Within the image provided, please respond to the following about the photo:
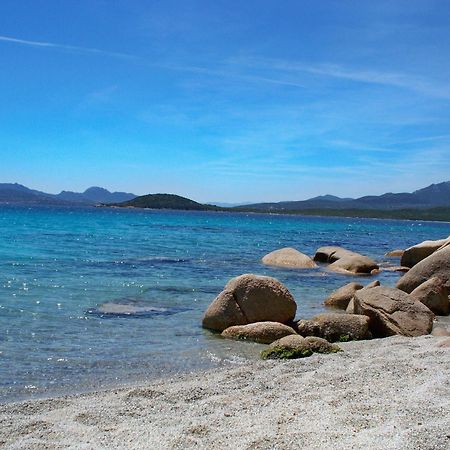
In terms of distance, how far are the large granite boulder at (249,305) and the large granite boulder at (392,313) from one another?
1774 millimetres

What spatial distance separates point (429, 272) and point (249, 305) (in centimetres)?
771

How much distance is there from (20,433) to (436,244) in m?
23.9

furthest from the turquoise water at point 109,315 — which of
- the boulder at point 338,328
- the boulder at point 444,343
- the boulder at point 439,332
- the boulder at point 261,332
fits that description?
the boulder at point 439,332

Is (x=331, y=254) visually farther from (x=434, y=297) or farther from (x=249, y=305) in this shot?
(x=249, y=305)

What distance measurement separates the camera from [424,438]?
17.3ft

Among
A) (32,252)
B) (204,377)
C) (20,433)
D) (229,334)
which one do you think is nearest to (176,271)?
(32,252)

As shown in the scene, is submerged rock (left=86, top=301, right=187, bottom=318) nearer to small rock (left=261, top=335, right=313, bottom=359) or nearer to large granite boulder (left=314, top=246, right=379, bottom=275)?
small rock (left=261, top=335, right=313, bottom=359)

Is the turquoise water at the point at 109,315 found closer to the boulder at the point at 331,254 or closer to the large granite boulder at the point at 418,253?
the large granite boulder at the point at 418,253

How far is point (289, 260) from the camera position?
28797 millimetres

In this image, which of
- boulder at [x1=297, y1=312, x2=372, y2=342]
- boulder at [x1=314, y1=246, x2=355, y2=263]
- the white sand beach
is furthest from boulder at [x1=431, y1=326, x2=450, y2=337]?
boulder at [x1=314, y1=246, x2=355, y2=263]

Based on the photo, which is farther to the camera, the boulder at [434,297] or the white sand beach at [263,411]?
the boulder at [434,297]

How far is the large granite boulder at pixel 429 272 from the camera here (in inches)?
696

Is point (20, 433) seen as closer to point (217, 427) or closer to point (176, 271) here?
point (217, 427)

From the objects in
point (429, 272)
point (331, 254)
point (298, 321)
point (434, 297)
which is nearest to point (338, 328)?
point (298, 321)
